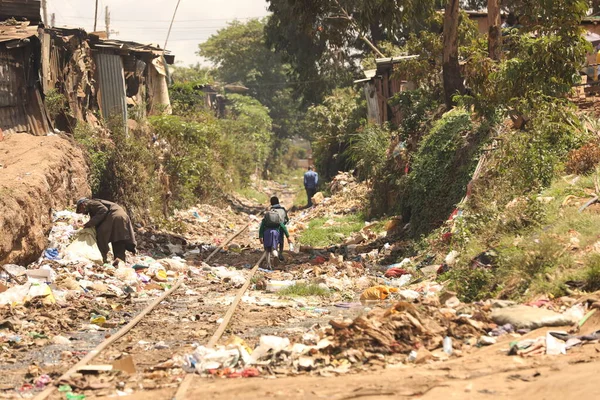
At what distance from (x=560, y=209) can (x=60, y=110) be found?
13.1 m

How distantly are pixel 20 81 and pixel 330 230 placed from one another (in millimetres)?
8652

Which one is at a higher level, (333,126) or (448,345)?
(448,345)

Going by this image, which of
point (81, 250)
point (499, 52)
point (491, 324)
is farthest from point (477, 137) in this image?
point (491, 324)

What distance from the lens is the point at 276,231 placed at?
54.3ft

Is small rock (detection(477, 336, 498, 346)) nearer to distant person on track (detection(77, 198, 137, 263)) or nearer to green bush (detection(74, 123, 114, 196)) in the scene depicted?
distant person on track (detection(77, 198, 137, 263))

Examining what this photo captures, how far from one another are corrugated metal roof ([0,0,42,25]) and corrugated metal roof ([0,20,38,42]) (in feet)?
1.40

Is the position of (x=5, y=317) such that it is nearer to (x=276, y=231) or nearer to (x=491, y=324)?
(x=491, y=324)

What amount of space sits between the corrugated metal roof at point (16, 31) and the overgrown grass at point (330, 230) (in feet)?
26.2

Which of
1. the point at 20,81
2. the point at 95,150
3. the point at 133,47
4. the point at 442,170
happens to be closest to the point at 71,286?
the point at 20,81

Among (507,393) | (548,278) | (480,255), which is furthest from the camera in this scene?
(480,255)

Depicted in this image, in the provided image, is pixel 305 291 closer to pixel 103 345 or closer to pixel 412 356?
pixel 103 345

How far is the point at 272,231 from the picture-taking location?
16.5 m

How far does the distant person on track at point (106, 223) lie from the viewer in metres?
14.8

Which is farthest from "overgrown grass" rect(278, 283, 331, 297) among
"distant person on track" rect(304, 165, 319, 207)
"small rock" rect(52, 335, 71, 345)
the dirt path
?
"distant person on track" rect(304, 165, 319, 207)
